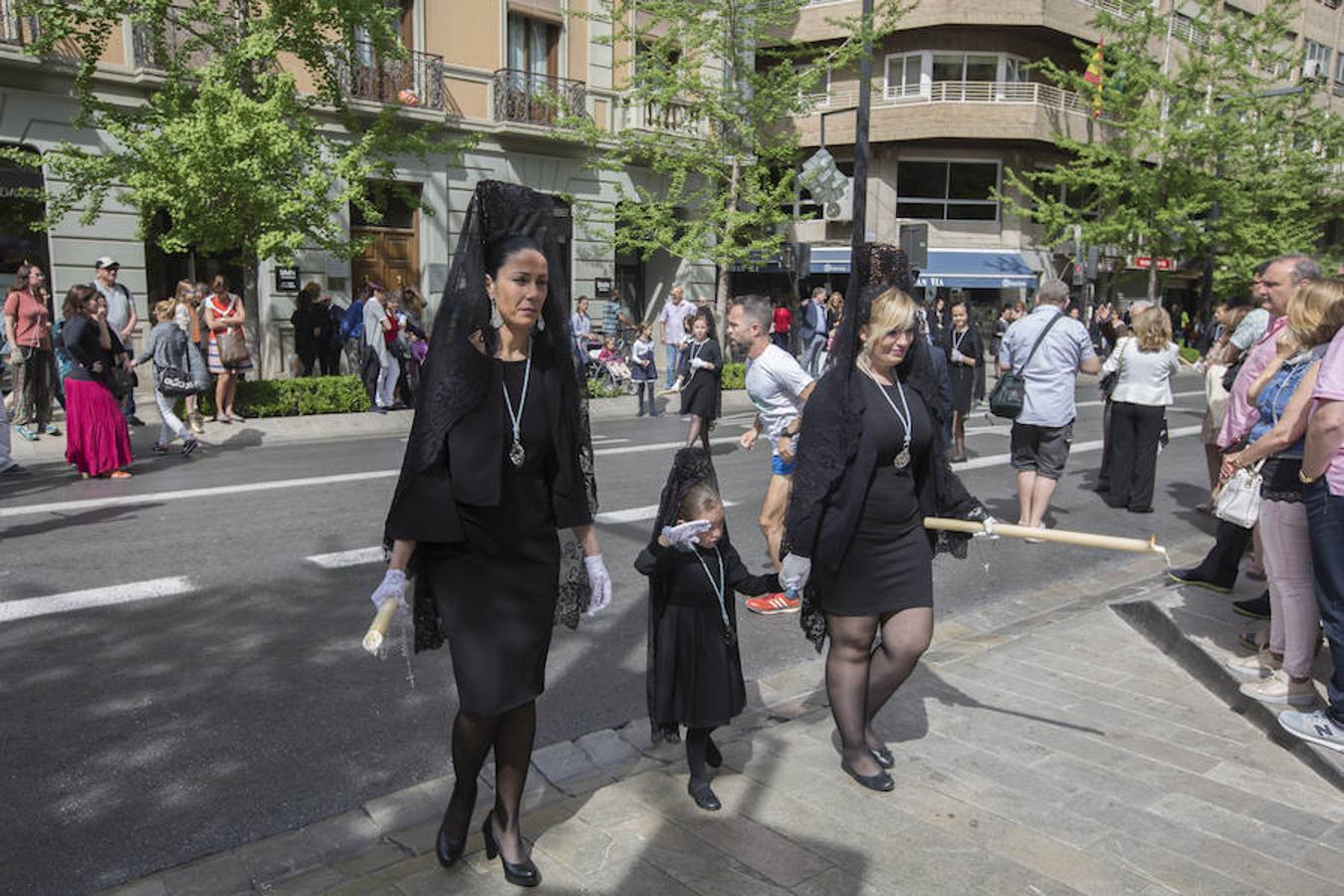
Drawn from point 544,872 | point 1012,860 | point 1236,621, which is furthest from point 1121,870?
point 1236,621

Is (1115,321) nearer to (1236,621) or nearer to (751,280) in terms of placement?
(751,280)

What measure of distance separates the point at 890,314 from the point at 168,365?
33.3ft

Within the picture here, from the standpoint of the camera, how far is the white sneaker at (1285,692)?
4.44 meters

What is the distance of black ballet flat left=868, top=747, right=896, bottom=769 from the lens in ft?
12.9

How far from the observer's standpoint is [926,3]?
3288cm

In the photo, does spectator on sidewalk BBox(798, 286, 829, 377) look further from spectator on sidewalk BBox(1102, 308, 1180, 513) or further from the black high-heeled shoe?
the black high-heeled shoe

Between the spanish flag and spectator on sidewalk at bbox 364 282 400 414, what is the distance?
2546cm

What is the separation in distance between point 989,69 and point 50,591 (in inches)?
1316

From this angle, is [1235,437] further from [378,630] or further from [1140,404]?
[378,630]

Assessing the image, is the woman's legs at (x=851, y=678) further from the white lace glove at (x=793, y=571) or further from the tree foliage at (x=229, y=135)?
the tree foliage at (x=229, y=135)

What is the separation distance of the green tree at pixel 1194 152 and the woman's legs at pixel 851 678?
29605 mm

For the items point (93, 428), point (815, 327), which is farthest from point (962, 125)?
point (93, 428)

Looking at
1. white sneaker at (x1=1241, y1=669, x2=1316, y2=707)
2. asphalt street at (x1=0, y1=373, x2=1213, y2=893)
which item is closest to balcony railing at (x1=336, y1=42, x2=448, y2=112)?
asphalt street at (x1=0, y1=373, x2=1213, y2=893)

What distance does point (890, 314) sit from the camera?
381 centimetres
